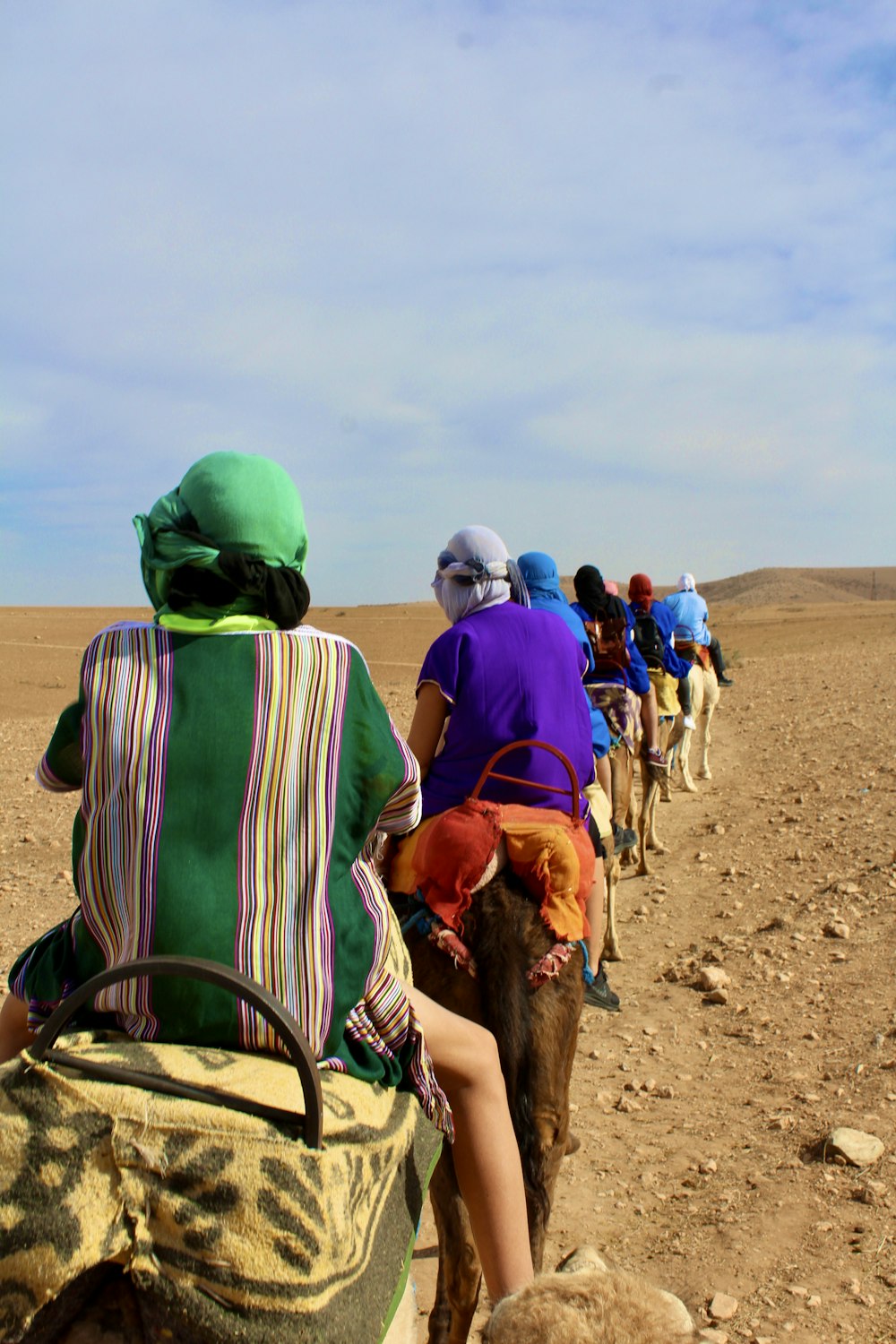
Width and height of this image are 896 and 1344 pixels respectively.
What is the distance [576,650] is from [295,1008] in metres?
2.31

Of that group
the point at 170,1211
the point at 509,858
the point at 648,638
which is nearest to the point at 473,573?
the point at 509,858

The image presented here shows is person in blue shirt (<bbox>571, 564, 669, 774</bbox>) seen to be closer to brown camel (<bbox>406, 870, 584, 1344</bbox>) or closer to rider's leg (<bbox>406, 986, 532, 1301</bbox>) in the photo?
brown camel (<bbox>406, 870, 584, 1344</bbox>)

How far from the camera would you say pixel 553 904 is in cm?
365

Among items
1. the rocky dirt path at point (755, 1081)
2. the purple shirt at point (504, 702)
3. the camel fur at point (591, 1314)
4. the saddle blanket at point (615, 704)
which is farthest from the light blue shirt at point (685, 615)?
the camel fur at point (591, 1314)

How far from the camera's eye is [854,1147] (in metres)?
4.53

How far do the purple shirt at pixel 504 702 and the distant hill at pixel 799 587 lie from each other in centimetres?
8983

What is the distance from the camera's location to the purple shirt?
3.90m

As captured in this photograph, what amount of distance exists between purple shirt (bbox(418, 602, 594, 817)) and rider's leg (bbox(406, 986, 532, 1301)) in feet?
4.55

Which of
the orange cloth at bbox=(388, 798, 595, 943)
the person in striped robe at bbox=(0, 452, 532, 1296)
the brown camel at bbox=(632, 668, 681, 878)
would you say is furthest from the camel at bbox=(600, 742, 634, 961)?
the person in striped robe at bbox=(0, 452, 532, 1296)

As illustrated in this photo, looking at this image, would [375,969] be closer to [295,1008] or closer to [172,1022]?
[295,1008]

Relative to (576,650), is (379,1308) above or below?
below

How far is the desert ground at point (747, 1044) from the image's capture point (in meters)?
3.96

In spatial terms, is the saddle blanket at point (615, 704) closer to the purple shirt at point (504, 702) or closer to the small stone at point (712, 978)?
the small stone at point (712, 978)

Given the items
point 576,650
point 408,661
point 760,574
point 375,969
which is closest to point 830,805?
point 576,650
